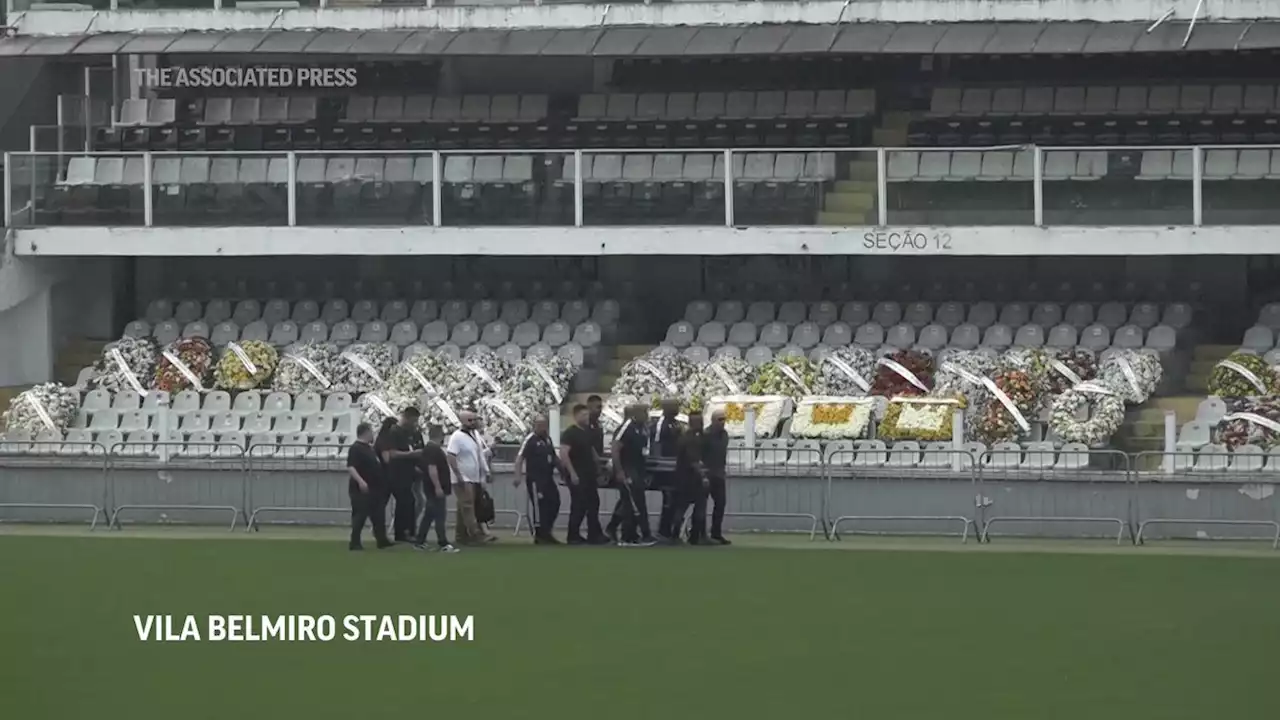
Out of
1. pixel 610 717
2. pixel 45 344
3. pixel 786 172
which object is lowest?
pixel 610 717

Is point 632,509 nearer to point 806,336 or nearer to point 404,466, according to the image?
point 404,466

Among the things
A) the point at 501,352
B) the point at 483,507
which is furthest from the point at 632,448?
the point at 501,352

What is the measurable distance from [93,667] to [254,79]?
22.5 metres

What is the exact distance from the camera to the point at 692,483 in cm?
2514

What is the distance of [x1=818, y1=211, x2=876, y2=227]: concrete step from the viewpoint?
3140 centimetres

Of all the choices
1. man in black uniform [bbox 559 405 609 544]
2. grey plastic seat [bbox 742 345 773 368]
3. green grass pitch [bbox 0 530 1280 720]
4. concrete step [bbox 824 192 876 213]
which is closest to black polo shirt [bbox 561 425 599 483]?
man in black uniform [bbox 559 405 609 544]

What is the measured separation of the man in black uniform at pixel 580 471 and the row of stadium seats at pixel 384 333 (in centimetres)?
769

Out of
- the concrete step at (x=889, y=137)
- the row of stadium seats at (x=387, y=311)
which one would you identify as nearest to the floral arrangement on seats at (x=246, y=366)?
the row of stadium seats at (x=387, y=311)

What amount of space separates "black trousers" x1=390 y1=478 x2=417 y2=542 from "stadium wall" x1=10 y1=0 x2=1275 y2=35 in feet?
34.6

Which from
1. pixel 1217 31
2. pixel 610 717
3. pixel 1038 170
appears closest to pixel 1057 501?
pixel 1038 170

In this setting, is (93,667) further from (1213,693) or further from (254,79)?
(254,79)

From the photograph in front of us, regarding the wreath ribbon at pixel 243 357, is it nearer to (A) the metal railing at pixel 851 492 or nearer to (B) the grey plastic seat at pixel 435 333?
(B) the grey plastic seat at pixel 435 333

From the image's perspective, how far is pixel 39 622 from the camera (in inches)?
695

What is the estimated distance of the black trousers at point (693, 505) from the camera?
25094mm
